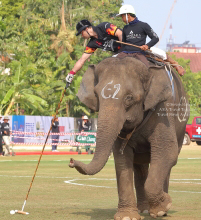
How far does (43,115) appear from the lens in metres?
52.6

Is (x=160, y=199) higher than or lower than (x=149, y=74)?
lower

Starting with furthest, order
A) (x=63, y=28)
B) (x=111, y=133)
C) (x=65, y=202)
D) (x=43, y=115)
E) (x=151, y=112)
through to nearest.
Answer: (x=63, y=28) → (x=43, y=115) → (x=65, y=202) → (x=151, y=112) → (x=111, y=133)

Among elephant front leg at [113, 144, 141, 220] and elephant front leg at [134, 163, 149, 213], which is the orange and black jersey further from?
elephant front leg at [134, 163, 149, 213]

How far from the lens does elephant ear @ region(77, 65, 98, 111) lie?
8508 mm

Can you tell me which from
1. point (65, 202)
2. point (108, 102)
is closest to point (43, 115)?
point (65, 202)

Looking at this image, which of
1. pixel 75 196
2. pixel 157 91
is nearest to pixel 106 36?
pixel 157 91

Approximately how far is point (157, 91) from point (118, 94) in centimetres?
76

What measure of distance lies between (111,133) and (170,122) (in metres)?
1.53

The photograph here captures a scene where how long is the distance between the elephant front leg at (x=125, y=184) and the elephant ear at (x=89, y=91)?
0.87m

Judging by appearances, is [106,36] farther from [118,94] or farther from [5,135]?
[5,135]

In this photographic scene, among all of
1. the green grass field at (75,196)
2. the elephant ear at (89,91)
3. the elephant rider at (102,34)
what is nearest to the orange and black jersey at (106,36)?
the elephant rider at (102,34)

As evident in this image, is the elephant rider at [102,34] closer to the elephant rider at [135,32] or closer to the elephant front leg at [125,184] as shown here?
the elephant rider at [135,32]

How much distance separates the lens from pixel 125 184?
8.97 meters

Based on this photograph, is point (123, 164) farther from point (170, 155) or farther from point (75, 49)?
point (75, 49)
